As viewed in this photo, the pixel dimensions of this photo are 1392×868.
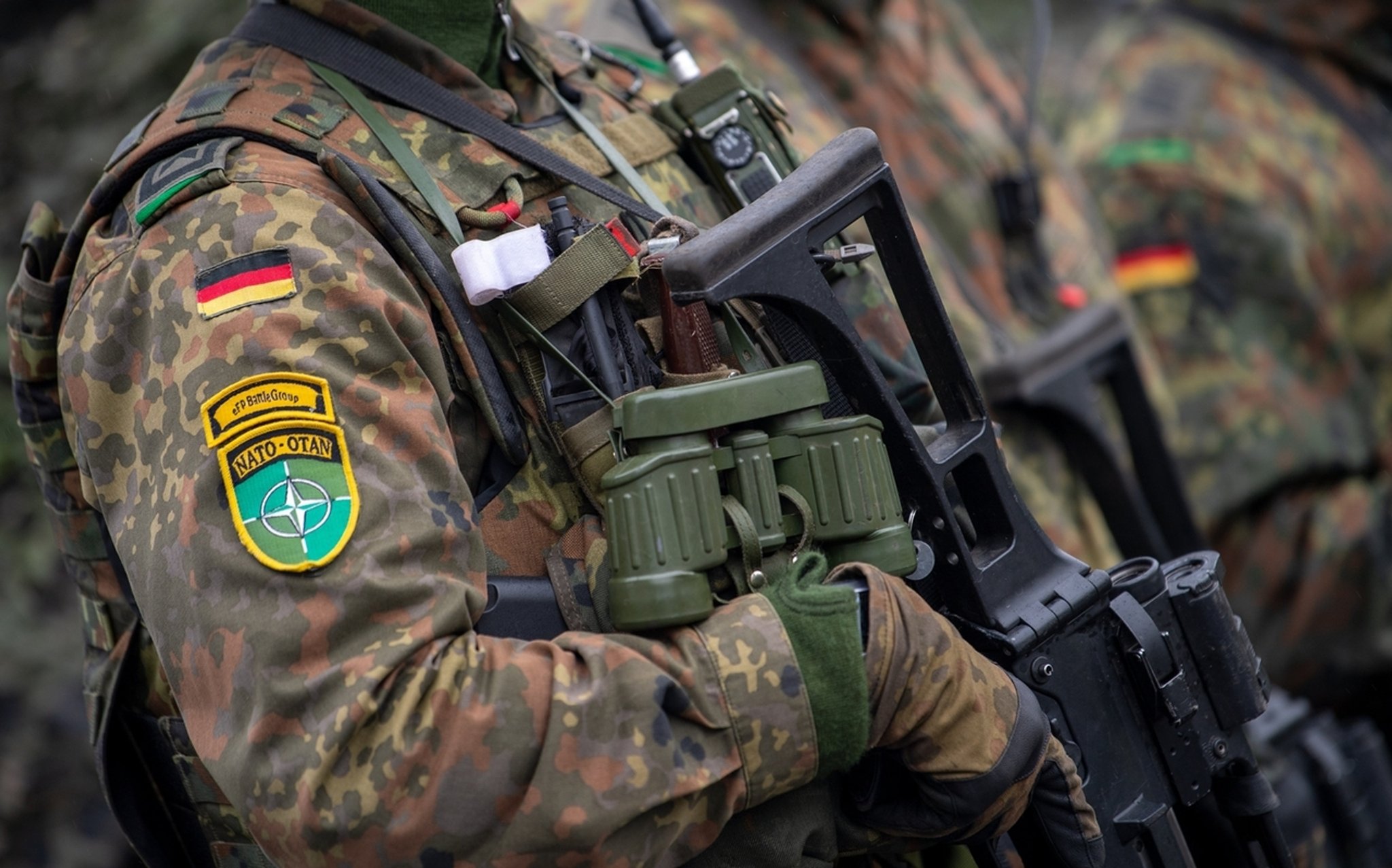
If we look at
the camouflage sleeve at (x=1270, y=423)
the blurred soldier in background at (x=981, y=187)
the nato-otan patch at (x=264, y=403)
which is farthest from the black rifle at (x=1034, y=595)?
the camouflage sleeve at (x=1270, y=423)

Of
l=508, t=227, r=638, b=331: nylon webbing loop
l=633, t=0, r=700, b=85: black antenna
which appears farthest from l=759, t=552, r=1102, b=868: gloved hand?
l=633, t=0, r=700, b=85: black antenna

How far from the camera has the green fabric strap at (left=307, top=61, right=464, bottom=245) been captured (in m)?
1.65

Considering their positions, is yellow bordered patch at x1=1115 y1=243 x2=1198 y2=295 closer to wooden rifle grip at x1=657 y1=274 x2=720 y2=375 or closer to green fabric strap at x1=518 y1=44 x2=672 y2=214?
green fabric strap at x1=518 y1=44 x2=672 y2=214

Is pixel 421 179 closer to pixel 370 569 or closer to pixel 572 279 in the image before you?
pixel 572 279

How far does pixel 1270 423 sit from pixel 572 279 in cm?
282

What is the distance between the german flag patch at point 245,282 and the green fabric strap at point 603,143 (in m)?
0.56

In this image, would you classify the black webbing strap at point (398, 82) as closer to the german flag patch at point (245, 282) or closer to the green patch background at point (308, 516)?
the german flag patch at point (245, 282)

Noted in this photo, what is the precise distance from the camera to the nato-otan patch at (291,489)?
1397 mm

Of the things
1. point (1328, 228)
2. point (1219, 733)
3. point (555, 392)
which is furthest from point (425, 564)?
point (1328, 228)

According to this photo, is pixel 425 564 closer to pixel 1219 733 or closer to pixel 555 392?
pixel 555 392

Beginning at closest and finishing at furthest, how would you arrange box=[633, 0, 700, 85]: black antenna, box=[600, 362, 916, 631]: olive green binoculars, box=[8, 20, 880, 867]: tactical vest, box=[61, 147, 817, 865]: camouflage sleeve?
box=[61, 147, 817, 865]: camouflage sleeve, box=[600, 362, 916, 631]: olive green binoculars, box=[8, 20, 880, 867]: tactical vest, box=[633, 0, 700, 85]: black antenna

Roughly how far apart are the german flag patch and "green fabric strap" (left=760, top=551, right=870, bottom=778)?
64 cm

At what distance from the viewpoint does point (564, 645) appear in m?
1.50

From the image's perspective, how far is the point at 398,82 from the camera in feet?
5.88
